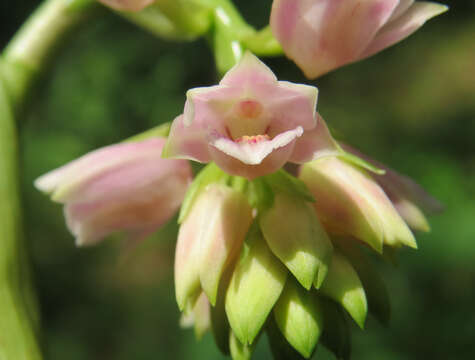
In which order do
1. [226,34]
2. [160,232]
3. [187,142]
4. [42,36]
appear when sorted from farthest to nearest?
[160,232] → [42,36] → [226,34] → [187,142]

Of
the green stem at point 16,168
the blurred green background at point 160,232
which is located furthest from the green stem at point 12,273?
the blurred green background at point 160,232

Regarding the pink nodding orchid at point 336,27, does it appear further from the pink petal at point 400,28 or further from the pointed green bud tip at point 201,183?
the pointed green bud tip at point 201,183

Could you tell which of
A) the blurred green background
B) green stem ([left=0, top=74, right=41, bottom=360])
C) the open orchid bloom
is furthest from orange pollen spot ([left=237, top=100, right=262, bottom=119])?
the blurred green background

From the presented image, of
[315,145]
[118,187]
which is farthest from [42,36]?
[315,145]

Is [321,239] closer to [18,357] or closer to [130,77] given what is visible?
[18,357]

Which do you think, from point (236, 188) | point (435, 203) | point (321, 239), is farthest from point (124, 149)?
point (435, 203)

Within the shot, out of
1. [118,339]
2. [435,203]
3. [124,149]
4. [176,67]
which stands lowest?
[118,339]

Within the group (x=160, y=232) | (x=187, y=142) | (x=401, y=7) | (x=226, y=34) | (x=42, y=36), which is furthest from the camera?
(x=160, y=232)

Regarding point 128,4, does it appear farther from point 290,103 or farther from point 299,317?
point 299,317
